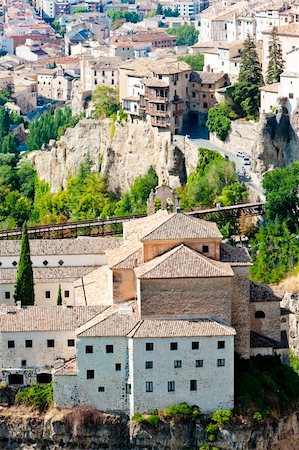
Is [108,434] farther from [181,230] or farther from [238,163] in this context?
[238,163]

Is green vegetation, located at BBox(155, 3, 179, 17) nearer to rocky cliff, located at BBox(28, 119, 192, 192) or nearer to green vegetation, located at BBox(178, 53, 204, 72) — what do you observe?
green vegetation, located at BBox(178, 53, 204, 72)

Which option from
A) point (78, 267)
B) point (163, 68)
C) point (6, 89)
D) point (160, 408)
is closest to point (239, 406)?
point (160, 408)

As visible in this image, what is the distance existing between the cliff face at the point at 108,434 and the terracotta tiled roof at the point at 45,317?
289 cm

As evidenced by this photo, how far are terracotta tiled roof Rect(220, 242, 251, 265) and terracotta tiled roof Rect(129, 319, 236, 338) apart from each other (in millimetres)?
2840

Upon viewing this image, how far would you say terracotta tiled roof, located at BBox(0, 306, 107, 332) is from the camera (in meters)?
47.0

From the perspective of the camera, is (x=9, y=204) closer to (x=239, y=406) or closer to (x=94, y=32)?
(x=239, y=406)

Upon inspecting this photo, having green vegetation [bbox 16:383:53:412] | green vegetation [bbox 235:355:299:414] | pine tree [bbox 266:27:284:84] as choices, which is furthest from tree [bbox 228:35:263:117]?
green vegetation [bbox 16:383:53:412]

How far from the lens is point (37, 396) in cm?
4659

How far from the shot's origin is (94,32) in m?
180

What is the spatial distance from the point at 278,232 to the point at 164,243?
71.6ft

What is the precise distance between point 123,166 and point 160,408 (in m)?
42.7

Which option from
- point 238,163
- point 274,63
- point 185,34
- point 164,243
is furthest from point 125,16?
point 164,243

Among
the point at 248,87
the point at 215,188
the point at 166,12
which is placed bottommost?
the point at 215,188

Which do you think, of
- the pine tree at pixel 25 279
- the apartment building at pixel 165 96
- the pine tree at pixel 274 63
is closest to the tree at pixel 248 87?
the pine tree at pixel 274 63
